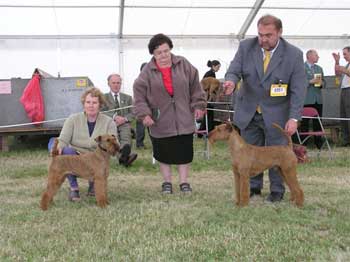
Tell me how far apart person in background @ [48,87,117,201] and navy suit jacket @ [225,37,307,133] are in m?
1.23

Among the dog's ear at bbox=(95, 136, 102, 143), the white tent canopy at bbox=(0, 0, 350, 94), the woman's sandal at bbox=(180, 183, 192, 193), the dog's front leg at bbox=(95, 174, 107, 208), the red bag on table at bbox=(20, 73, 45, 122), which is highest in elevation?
the white tent canopy at bbox=(0, 0, 350, 94)

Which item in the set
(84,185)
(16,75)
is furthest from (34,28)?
(84,185)

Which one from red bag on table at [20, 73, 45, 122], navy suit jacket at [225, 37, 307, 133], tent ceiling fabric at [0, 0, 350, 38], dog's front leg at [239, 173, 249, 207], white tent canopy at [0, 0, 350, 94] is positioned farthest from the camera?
white tent canopy at [0, 0, 350, 94]

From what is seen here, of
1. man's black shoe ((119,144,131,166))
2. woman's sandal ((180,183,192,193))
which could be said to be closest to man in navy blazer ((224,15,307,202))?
woman's sandal ((180,183,192,193))

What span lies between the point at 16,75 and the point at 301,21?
6858mm

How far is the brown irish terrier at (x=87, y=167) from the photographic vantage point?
4.13 m

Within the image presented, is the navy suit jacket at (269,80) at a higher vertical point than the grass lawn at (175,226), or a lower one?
higher

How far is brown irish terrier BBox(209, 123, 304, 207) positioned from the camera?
13.0 feet

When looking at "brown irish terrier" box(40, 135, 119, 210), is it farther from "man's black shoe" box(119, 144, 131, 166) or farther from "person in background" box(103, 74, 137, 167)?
"person in background" box(103, 74, 137, 167)

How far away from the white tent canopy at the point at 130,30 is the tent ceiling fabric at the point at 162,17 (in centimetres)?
2

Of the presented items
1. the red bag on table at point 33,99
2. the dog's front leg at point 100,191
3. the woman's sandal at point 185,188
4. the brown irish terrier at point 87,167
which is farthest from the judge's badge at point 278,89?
the red bag on table at point 33,99

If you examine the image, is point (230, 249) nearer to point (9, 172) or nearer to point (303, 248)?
point (303, 248)

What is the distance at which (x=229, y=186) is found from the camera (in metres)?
5.22

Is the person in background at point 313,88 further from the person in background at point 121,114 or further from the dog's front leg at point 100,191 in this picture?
the dog's front leg at point 100,191
